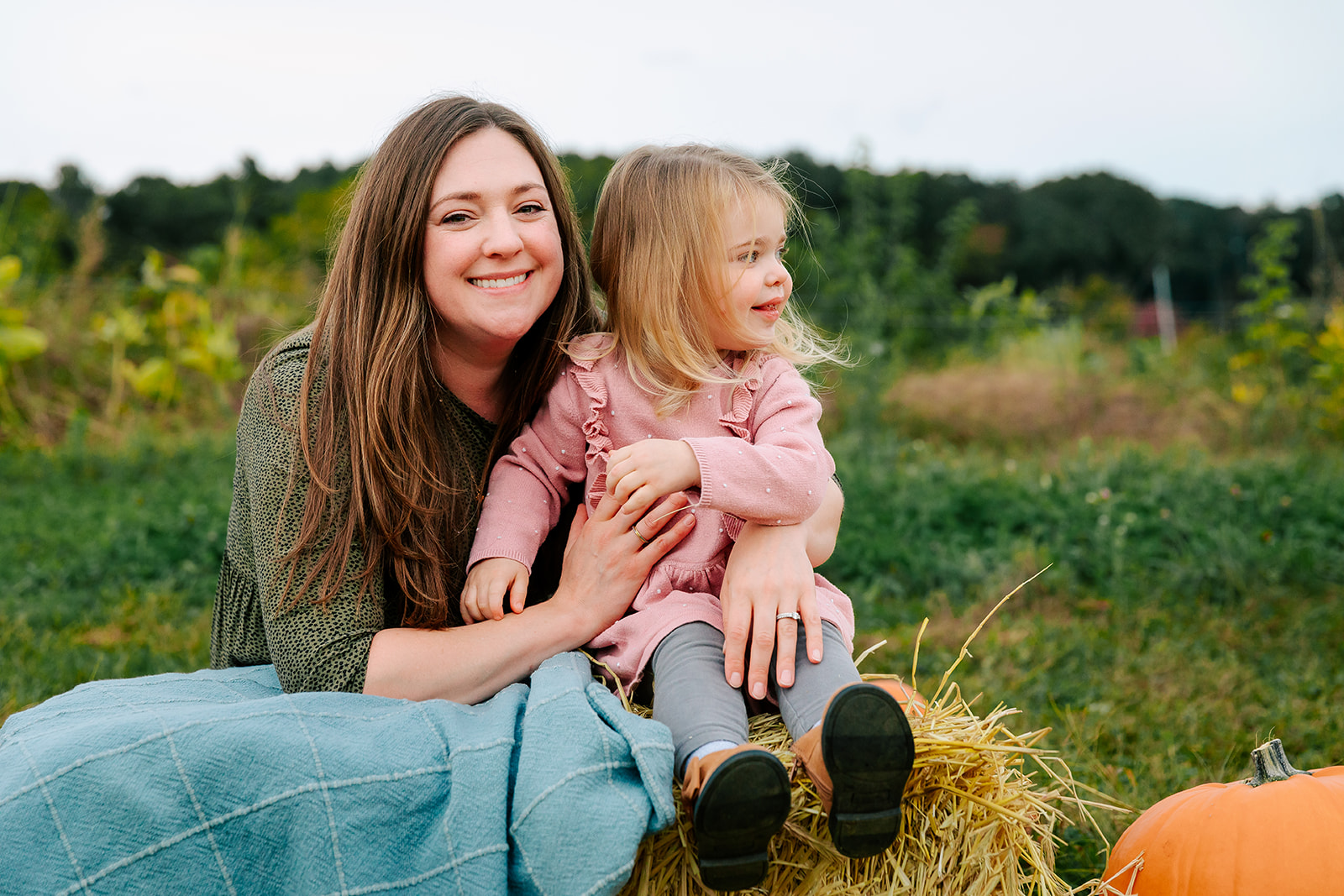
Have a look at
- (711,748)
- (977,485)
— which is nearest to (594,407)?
(711,748)

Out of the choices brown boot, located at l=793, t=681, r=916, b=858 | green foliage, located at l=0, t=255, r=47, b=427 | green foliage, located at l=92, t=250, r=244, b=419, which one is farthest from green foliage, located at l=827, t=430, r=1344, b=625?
green foliage, located at l=0, t=255, r=47, b=427

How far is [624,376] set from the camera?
2195 mm

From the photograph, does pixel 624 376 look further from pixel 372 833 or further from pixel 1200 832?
pixel 1200 832

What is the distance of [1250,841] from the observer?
175 cm

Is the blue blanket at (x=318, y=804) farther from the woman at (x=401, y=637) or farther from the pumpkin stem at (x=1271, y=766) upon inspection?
the pumpkin stem at (x=1271, y=766)

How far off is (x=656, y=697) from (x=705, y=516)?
0.46 metres

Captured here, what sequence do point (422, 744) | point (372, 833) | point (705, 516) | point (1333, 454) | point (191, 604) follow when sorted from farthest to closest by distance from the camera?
point (1333, 454) < point (191, 604) < point (705, 516) < point (422, 744) < point (372, 833)

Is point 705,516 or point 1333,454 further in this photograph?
point 1333,454

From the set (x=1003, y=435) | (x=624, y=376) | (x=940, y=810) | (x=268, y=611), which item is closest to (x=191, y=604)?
(x=268, y=611)

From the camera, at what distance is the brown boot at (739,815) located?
4.53 feet

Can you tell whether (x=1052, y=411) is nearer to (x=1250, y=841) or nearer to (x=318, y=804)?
(x=1250, y=841)

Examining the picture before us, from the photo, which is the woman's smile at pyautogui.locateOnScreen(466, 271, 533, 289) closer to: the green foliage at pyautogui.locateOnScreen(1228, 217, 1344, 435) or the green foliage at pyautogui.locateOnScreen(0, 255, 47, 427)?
the green foliage at pyautogui.locateOnScreen(1228, 217, 1344, 435)

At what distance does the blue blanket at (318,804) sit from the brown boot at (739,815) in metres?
0.10

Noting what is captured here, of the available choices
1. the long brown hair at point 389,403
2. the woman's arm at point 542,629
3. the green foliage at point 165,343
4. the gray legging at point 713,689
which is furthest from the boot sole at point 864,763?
the green foliage at point 165,343
